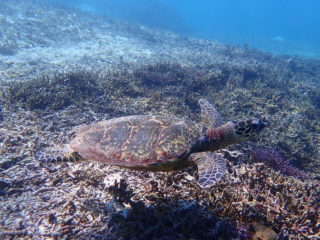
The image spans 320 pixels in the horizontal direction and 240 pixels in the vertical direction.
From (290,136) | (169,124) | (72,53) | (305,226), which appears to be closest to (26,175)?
(169,124)

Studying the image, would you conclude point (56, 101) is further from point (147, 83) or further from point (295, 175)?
point (295, 175)

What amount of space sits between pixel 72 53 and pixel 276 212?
14.8 m

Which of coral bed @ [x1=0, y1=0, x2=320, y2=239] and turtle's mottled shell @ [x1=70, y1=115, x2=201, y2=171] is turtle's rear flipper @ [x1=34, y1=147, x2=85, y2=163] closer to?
turtle's mottled shell @ [x1=70, y1=115, x2=201, y2=171]

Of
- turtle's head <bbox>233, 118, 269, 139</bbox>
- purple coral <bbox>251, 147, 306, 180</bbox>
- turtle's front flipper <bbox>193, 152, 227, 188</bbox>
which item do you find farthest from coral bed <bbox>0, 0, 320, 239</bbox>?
turtle's head <bbox>233, 118, 269, 139</bbox>

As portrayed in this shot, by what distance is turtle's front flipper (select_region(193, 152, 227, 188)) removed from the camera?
291 centimetres

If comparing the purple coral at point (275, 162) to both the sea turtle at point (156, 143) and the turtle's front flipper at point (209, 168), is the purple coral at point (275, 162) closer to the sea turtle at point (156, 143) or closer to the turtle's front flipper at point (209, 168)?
the sea turtle at point (156, 143)

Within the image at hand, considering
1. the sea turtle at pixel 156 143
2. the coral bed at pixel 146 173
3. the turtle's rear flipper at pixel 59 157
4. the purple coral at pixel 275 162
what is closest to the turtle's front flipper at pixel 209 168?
the sea turtle at pixel 156 143

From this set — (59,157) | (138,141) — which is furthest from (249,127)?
(59,157)

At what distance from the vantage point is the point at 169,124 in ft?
11.9

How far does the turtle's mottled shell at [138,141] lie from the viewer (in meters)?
3.26

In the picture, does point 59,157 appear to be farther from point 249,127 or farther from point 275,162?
point 275,162

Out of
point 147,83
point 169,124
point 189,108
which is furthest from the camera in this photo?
point 147,83

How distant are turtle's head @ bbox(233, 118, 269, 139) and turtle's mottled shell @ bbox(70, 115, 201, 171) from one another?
26.6 inches

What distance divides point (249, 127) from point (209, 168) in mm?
1031
